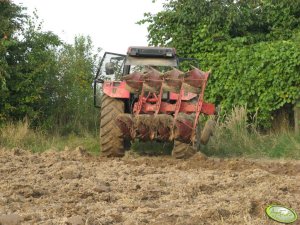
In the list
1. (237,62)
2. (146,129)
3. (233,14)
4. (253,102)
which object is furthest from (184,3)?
(146,129)

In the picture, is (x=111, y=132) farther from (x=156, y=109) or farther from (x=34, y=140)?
(x=34, y=140)

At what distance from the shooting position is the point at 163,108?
9.12 m

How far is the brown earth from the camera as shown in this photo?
423 centimetres

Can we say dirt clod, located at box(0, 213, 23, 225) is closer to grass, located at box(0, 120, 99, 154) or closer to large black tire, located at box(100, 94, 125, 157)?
large black tire, located at box(100, 94, 125, 157)

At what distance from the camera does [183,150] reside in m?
9.09

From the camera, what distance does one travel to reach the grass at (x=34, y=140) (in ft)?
38.1

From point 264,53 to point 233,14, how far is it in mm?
2274

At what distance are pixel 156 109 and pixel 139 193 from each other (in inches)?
146

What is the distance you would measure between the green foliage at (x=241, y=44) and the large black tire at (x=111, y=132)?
4371mm

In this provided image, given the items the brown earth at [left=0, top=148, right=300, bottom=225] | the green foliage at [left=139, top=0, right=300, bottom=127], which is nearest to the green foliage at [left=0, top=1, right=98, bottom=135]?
the green foliage at [left=139, top=0, right=300, bottom=127]

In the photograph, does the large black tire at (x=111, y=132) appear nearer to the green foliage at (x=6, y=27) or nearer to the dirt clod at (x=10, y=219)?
the green foliage at (x=6, y=27)

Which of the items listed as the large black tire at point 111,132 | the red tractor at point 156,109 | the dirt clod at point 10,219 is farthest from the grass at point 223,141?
the dirt clod at point 10,219

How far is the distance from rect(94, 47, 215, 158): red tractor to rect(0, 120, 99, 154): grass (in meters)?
1.80

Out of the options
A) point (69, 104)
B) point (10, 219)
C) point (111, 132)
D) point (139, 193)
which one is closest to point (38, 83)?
point (69, 104)
